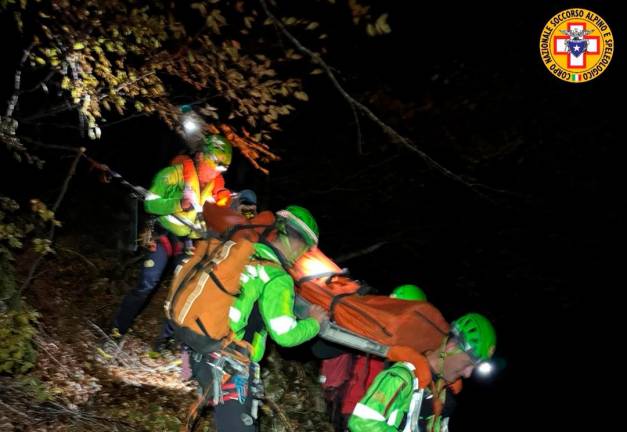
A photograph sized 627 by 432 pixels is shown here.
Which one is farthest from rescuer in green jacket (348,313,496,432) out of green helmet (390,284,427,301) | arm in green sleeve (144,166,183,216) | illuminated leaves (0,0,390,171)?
Answer: arm in green sleeve (144,166,183,216)

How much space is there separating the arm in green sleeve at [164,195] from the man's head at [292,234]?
76.9 inches

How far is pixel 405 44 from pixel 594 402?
54.3 feet

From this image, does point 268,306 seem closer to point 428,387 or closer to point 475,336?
point 428,387

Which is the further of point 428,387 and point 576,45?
point 576,45

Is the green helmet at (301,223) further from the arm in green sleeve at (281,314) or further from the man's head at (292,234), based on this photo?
the arm in green sleeve at (281,314)

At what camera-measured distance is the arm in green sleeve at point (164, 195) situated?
591 cm

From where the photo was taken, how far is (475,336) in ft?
13.8

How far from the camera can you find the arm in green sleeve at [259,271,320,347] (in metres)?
3.90

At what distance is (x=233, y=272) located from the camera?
154 inches

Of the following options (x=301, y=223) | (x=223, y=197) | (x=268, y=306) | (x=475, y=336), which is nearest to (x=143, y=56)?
(x=223, y=197)

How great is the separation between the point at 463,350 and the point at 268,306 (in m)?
1.46

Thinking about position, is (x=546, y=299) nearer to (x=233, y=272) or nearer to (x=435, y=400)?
(x=435, y=400)

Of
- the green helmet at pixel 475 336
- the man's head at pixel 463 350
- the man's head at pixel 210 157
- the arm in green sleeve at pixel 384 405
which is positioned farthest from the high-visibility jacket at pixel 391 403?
the man's head at pixel 210 157

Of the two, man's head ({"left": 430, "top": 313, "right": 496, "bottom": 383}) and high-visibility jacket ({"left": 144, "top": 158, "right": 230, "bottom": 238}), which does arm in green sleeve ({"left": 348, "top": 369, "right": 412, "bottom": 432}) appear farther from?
high-visibility jacket ({"left": 144, "top": 158, "right": 230, "bottom": 238})
